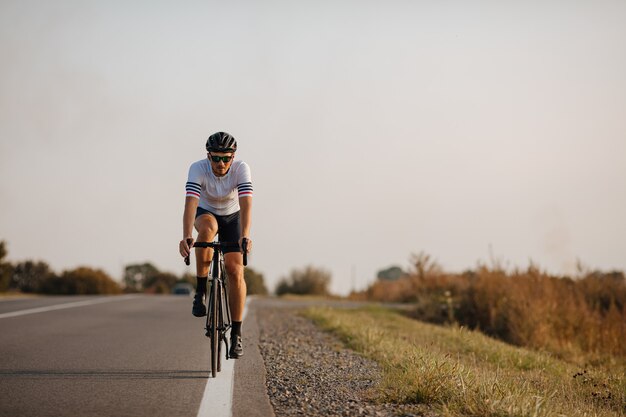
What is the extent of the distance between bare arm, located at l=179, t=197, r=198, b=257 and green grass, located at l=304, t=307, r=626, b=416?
2183 millimetres

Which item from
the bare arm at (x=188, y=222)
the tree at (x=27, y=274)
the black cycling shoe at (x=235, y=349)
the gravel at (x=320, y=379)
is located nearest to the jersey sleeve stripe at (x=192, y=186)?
the bare arm at (x=188, y=222)

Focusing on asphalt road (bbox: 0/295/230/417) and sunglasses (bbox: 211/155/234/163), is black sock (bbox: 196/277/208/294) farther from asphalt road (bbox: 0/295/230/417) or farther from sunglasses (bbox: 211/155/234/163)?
sunglasses (bbox: 211/155/234/163)

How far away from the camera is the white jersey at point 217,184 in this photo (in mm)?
6625

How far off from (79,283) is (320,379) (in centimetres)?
3581

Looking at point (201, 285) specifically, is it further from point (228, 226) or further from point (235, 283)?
point (228, 226)

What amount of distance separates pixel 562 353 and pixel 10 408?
9788mm

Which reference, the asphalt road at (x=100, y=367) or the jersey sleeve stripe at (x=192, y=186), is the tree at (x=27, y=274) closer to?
the asphalt road at (x=100, y=367)

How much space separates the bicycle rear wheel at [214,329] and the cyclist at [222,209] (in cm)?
17

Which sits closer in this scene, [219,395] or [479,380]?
[219,395]

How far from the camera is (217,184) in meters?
6.71

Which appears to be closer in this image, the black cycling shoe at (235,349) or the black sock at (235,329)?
the black cycling shoe at (235,349)

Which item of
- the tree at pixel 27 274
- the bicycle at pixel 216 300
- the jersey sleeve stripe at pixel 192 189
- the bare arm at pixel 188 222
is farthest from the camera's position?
the tree at pixel 27 274

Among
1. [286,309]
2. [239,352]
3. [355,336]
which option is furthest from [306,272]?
[239,352]

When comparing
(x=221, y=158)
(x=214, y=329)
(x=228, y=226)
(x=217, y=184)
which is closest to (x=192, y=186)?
(x=217, y=184)
